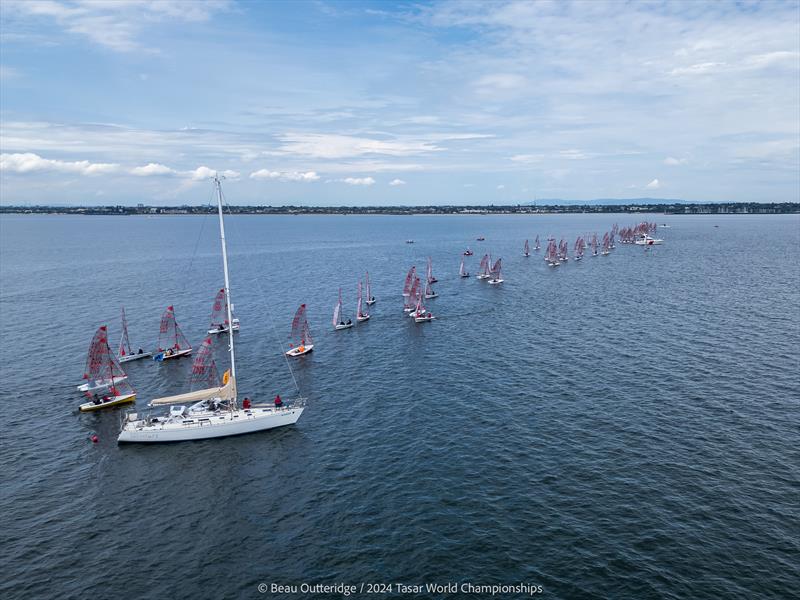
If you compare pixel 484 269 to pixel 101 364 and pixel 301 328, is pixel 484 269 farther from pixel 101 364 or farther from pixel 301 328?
pixel 101 364

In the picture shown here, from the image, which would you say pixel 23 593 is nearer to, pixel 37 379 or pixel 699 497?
pixel 37 379

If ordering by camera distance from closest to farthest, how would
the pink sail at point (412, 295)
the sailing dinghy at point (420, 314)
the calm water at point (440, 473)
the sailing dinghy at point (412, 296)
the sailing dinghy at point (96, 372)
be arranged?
the calm water at point (440, 473) < the sailing dinghy at point (96, 372) < the sailing dinghy at point (420, 314) < the sailing dinghy at point (412, 296) < the pink sail at point (412, 295)

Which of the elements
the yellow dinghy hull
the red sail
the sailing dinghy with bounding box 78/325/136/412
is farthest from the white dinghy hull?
the red sail

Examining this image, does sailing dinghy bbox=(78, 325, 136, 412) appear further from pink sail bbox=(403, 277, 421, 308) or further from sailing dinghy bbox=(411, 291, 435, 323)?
pink sail bbox=(403, 277, 421, 308)

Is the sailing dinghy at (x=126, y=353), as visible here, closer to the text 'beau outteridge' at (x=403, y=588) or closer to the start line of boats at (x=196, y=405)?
the start line of boats at (x=196, y=405)

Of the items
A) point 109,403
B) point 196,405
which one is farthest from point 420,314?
point 109,403

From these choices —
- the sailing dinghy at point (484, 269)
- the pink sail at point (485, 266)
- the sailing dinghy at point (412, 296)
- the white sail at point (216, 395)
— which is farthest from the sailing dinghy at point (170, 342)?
the pink sail at point (485, 266)
